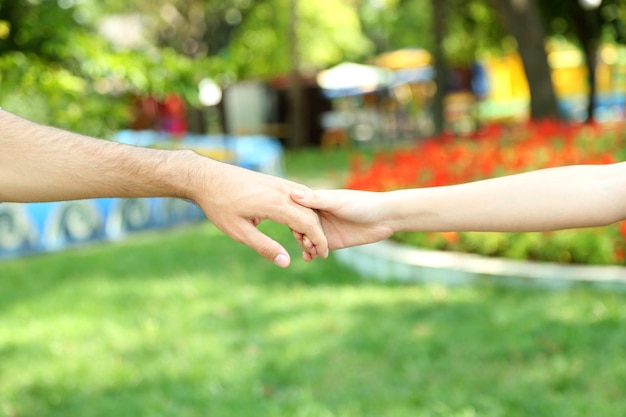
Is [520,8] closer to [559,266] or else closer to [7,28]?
[559,266]

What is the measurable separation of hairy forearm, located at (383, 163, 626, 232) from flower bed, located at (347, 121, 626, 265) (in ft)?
13.2

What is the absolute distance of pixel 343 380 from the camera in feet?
17.0

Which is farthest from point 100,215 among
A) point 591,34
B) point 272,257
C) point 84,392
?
point 591,34

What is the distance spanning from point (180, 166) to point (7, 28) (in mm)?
3131

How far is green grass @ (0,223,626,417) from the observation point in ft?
15.9

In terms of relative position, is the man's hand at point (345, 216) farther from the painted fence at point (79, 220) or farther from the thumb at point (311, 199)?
the painted fence at point (79, 220)

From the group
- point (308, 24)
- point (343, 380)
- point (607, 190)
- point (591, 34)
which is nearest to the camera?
point (607, 190)

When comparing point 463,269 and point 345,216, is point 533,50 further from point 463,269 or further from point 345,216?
point 345,216

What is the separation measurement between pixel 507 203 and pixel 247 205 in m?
0.72

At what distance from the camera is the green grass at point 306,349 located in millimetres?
4852

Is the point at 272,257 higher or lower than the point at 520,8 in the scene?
lower

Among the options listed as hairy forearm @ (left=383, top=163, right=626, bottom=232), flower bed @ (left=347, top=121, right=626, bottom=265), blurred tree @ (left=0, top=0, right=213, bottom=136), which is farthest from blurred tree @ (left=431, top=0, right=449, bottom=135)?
hairy forearm @ (left=383, top=163, right=626, bottom=232)

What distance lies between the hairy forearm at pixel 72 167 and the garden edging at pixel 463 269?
4391mm

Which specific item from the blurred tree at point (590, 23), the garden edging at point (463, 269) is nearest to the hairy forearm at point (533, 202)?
the garden edging at point (463, 269)
